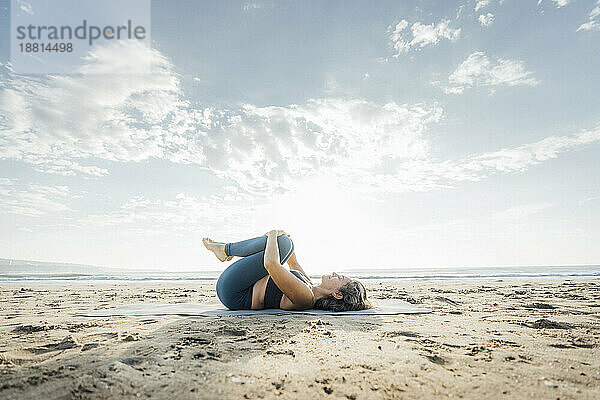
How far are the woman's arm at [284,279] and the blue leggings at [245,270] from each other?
25 cm

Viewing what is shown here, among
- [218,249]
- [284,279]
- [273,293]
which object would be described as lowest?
[273,293]

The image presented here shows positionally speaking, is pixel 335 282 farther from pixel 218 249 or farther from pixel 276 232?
pixel 218 249

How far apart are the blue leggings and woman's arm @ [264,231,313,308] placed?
0.81ft

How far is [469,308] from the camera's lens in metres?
5.45

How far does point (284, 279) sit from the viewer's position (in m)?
4.09

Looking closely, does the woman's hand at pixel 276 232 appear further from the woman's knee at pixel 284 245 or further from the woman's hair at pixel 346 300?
the woman's hair at pixel 346 300

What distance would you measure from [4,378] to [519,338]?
4.02 meters

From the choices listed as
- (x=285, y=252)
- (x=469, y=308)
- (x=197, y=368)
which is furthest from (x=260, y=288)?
(x=469, y=308)

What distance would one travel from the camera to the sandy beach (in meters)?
1.86

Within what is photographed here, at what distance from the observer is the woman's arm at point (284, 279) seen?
12.9ft

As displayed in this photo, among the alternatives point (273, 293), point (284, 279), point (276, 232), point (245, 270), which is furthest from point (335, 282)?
point (245, 270)

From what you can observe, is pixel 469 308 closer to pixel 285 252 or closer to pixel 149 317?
pixel 285 252

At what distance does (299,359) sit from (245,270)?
7.06 feet

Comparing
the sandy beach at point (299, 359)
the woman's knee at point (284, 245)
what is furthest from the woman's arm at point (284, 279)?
the sandy beach at point (299, 359)
